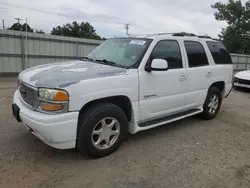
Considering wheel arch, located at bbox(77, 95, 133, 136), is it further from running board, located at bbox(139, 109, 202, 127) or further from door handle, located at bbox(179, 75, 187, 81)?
door handle, located at bbox(179, 75, 187, 81)

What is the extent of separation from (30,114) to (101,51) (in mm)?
2024

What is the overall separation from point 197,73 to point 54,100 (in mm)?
2990

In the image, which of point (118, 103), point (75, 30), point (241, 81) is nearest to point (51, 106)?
point (118, 103)

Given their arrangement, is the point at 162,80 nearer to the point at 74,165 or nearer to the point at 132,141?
the point at 132,141

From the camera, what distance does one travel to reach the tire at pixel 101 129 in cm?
308

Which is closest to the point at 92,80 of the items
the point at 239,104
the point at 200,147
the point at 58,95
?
the point at 58,95

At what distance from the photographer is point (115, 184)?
277 cm

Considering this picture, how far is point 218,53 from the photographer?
5352mm

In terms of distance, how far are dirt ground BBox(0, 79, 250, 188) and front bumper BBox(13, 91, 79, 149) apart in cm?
42

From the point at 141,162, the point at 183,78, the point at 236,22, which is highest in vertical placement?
the point at 236,22

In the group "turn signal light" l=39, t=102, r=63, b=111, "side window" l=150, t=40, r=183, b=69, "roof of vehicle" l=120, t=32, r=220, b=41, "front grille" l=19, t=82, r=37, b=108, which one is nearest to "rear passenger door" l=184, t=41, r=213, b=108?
"roof of vehicle" l=120, t=32, r=220, b=41

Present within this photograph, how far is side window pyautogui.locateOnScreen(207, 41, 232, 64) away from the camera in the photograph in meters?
5.18

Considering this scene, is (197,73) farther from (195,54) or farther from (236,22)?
(236,22)

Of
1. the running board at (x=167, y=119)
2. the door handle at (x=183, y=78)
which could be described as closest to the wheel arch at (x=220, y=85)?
the running board at (x=167, y=119)
